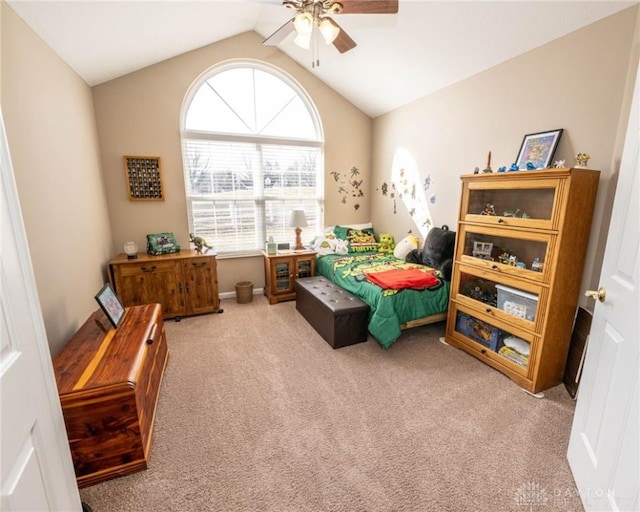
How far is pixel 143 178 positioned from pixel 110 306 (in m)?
1.86

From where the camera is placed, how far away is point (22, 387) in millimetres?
831

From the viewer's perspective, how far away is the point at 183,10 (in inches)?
97.3

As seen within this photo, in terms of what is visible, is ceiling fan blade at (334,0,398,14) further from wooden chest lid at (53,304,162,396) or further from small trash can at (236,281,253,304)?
small trash can at (236,281,253,304)

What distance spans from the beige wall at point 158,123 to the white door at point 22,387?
9.23 ft

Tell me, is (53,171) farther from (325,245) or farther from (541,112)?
(541,112)

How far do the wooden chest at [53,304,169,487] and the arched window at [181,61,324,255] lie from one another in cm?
234

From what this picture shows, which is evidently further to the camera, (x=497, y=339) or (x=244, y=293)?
(x=244, y=293)

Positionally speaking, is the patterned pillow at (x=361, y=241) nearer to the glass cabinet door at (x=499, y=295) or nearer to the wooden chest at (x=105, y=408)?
the glass cabinet door at (x=499, y=295)

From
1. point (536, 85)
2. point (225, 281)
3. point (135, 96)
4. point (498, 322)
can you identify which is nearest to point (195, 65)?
point (135, 96)

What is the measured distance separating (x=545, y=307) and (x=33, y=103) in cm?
357

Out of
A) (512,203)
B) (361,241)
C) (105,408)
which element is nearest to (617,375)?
(512,203)

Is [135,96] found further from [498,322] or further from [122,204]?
[498,322]

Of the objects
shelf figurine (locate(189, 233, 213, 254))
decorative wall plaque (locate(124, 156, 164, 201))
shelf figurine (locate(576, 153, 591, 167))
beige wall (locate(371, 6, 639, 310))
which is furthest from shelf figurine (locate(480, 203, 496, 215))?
decorative wall plaque (locate(124, 156, 164, 201))

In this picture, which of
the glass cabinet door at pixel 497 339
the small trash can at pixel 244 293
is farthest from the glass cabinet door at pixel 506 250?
the small trash can at pixel 244 293
